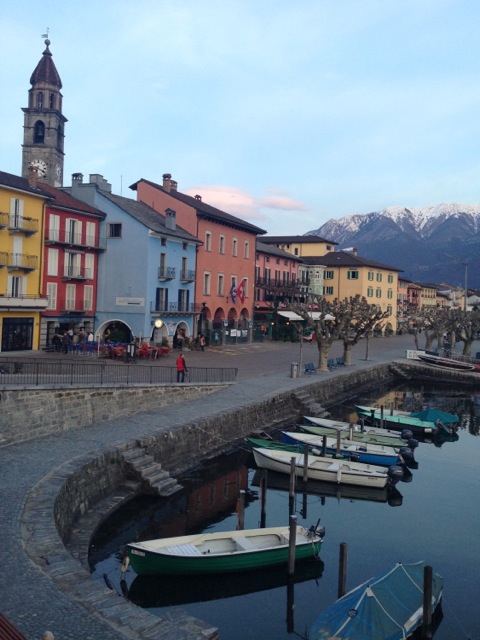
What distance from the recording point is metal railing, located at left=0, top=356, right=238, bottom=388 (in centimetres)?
2770

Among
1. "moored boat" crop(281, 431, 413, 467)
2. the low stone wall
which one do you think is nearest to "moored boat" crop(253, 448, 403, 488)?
"moored boat" crop(281, 431, 413, 467)

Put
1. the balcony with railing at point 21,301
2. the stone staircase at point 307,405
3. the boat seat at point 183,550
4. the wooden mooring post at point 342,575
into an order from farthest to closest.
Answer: the balcony with railing at point 21,301, the stone staircase at point 307,405, the boat seat at point 183,550, the wooden mooring post at point 342,575

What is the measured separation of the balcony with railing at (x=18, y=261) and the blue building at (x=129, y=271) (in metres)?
9.06

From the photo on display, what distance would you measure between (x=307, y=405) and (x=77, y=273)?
22877 mm

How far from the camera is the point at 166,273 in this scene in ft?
179

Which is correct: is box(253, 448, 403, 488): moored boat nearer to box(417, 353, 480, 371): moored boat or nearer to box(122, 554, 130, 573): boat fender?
box(122, 554, 130, 573): boat fender

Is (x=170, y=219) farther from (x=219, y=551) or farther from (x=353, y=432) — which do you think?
(x=219, y=551)

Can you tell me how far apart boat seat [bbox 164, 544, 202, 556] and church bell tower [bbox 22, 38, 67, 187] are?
79.2 meters

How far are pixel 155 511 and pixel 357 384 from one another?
3310 cm

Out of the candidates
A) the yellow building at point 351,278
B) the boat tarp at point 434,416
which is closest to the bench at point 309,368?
the boat tarp at point 434,416

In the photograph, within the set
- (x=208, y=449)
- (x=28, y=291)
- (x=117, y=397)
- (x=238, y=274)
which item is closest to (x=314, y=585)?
(x=208, y=449)

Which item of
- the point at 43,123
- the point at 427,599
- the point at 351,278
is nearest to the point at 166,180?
the point at 43,123

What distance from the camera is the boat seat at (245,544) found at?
17.8 m

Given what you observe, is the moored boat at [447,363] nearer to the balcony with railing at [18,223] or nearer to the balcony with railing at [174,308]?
the balcony with railing at [174,308]
